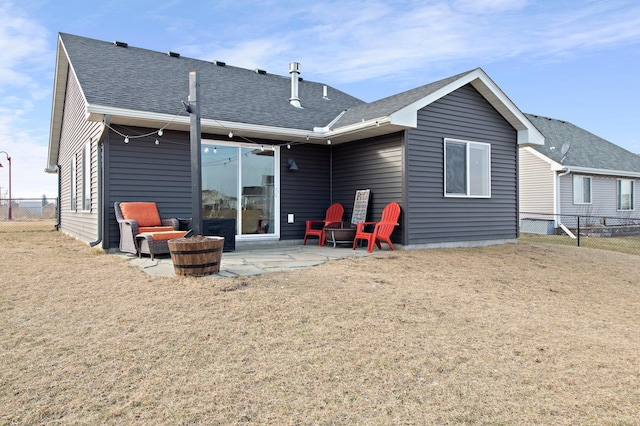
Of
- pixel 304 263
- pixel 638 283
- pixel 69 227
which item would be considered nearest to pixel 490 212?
pixel 638 283

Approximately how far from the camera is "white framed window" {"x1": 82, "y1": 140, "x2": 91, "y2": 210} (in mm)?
8172

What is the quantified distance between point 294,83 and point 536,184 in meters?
9.46

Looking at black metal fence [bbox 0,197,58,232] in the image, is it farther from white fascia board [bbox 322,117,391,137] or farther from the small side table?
the small side table

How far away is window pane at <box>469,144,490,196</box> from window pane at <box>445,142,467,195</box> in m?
0.18

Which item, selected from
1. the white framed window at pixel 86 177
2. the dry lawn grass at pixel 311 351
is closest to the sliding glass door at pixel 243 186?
the white framed window at pixel 86 177

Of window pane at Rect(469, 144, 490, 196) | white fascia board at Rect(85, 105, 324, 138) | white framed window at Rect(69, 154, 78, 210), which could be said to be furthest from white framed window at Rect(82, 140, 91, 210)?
window pane at Rect(469, 144, 490, 196)

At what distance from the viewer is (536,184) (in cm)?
1455

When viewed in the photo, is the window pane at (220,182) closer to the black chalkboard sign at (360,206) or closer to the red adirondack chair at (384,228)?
the black chalkboard sign at (360,206)

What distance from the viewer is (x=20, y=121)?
16.4 metres

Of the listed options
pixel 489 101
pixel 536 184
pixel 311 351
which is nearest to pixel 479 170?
pixel 489 101

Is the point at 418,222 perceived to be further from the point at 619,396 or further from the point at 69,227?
the point at 69,227

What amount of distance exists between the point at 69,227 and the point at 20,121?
27.4 ft

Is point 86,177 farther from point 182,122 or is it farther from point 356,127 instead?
point 356,127

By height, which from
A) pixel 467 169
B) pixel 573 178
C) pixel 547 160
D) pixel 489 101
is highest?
pixel 489 101
